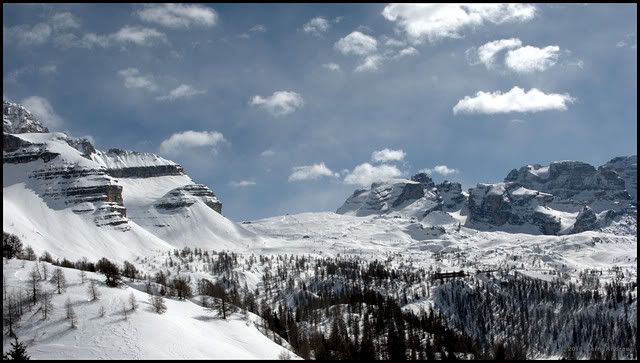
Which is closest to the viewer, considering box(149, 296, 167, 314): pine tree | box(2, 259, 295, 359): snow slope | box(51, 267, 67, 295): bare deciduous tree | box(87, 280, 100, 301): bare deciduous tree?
box(2, 259, 295, 359): snow slope

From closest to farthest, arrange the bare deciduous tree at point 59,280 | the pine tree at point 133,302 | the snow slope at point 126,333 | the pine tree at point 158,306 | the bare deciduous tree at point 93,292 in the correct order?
the snow slope at point 126,333 < the pine tree at point 133,302 < the pine tree at point 158,306 < the bare deciduous tree at point 93,292 < the bare deciduous tree at point 59,280

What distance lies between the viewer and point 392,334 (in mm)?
186375

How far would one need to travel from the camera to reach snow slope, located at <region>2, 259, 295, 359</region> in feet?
384

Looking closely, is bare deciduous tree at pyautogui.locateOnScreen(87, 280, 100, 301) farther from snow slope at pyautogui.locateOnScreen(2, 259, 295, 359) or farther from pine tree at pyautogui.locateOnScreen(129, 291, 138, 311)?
pine tree at pyautogui.locateOnScreen(129, 291, 138, 311)

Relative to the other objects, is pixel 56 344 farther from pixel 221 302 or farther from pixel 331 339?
pixel 331 339

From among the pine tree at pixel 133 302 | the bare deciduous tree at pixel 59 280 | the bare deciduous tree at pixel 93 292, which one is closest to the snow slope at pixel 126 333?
the pine tree at pixel 133 302

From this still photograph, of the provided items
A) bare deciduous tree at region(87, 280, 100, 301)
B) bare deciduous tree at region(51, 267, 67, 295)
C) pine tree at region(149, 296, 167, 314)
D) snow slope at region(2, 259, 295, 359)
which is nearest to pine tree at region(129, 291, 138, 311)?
snow slope at region(2, 259, 295, 359)

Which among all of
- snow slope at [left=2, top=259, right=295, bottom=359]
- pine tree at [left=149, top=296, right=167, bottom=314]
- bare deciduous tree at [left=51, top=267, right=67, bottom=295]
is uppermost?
bare deciduous tree at [left=51, top=267, right=67, bottom=295]

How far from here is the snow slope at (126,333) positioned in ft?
384

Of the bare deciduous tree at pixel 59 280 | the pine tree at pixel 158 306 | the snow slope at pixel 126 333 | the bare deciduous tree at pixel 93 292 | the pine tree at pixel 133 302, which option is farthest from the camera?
the bare deciduous tree at pixel 59 280

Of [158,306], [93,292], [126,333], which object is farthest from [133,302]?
[126,333]

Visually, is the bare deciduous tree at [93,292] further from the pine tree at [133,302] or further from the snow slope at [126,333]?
the pine tree at [133,302]

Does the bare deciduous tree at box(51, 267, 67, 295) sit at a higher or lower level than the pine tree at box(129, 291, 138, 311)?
higher

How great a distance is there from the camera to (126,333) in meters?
123
